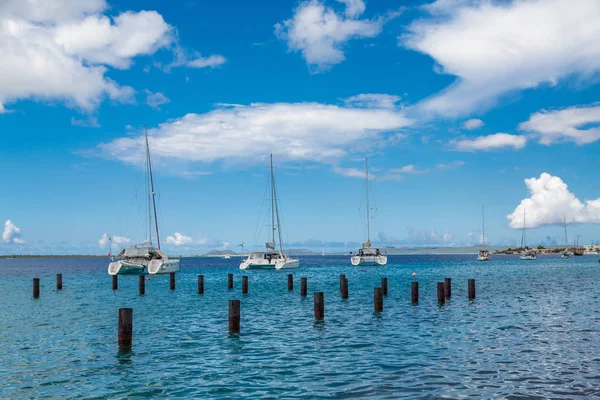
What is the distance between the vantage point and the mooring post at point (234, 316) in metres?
24.2

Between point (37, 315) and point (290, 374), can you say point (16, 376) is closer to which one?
point (290, 374)

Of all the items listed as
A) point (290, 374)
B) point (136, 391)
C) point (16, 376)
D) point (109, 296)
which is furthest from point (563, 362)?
point (109, 296)

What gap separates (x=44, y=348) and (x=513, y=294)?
36908mm

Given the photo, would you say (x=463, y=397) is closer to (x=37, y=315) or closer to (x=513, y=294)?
(x=37, y=315)

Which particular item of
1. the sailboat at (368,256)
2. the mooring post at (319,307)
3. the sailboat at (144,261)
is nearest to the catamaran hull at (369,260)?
the sailboat at (368,256)

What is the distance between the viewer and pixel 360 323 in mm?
28203

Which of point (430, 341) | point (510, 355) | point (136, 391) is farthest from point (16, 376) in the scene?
point (510, 355)

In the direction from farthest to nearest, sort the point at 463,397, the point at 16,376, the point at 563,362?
the point at 563,362
the point at 16,376
the point at 463,397

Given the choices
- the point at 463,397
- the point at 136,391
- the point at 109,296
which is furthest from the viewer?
the point at 109,296

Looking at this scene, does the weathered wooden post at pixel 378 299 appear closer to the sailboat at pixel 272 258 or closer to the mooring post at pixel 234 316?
the mooring post at pixel 234 316

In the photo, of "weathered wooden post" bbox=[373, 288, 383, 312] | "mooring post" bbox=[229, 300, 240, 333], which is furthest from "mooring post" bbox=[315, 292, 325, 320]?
"mooring post" bbox=[229, 300, 240, 333]

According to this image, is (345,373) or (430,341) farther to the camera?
(430,341)

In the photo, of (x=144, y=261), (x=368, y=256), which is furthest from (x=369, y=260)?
(x=144, y=261)

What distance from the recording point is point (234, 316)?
24.5 metres
